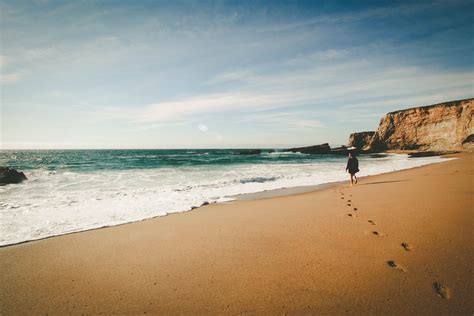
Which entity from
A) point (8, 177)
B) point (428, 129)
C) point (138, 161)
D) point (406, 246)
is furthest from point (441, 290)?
point (428, 129)

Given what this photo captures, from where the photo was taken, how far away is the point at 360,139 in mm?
62812

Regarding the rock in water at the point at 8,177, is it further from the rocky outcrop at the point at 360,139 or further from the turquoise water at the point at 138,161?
the rocky outcrop at the point at 360,139

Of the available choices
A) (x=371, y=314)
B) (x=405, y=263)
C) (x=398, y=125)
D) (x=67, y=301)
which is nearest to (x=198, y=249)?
(x=67, y=301)

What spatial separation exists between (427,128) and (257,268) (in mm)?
53969

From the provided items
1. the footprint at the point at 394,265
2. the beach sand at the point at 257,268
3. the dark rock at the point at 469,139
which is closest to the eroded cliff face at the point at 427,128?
the dark rock at the point at 469,139

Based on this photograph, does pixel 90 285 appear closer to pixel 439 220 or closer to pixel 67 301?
pixel 67 301

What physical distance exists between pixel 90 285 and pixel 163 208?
4.10 metres

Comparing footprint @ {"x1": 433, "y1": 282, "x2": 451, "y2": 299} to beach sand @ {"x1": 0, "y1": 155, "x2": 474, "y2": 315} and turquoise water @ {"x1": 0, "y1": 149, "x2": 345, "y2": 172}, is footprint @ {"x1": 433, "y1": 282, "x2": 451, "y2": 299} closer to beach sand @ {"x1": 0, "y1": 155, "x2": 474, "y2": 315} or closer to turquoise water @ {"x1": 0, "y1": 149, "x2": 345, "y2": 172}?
beach sand @ {"x1": 0, "y1": 155, "x2": 474, "y2": 315}

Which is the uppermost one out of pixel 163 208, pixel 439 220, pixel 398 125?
pixel 398 125

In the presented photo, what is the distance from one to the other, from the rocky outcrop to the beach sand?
63410mm

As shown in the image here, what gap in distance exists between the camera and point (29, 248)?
155 inches

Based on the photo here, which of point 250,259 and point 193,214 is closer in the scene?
point 250,259

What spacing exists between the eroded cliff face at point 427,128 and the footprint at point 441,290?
47.8 metres

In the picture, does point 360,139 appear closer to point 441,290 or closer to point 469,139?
point 469,139
